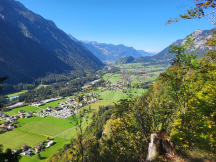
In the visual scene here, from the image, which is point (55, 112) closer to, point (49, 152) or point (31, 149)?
point (31, 149)

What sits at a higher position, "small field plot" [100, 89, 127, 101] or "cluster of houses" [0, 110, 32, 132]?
"small field plot" [100, 89, 127, 101]

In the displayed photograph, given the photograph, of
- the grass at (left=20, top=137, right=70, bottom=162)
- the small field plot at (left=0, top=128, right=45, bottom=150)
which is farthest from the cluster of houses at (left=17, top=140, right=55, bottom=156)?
the small field plot at (left=0, top=128, right=45, bottom=150)

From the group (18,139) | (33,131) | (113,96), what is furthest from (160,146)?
(113,96)

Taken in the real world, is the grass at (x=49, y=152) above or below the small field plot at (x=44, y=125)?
below

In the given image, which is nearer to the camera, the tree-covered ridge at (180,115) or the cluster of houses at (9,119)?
the tree-covered ridge at (180,115)

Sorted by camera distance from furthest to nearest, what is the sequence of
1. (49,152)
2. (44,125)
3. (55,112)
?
1. (55,112)
2. (44,125)
3. (49,152)

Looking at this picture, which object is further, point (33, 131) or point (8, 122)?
point (8, 122)

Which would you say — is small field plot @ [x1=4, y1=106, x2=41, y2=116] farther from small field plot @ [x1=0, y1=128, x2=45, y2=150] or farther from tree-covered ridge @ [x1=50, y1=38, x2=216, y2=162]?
tree-covered ridge @ [x1=50, y1=38, x2=216, y2=162]

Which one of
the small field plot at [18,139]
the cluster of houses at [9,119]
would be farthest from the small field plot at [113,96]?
the small field plot at [18,139]

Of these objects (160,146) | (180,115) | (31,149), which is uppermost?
(180,115)

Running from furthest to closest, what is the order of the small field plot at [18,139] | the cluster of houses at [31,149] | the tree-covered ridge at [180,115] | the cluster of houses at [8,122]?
the cluster of houses at [8,122] < the small field plot at [18,139] < the cluster of houses at [31,149] < the tree-covered ridge at [180,115]

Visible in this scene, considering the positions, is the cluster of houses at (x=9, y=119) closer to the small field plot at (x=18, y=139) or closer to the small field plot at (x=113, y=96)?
the small field plot at (x=18, y=139)

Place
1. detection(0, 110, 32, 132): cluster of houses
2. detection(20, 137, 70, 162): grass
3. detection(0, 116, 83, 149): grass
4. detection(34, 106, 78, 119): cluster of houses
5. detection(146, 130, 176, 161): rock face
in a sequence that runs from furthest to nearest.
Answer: detection(34, 106, 78, 119): cluster of houses → detection(0, 110, 32, 132): cluster of houses → detection(0, 116, 83, 149): grass → detection(20, 137, 70, 162): grass → detection(146, 130, 176, 161): rock face

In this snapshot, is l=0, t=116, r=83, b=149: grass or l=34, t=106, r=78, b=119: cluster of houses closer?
l=0, t=116, r=83, b=149: grass
